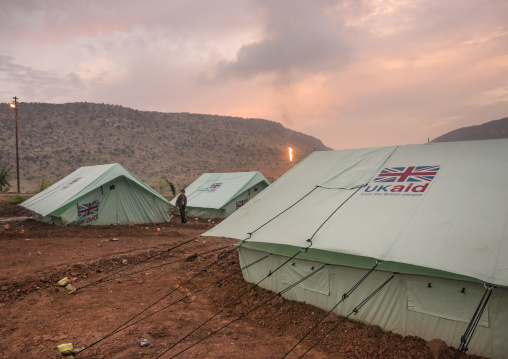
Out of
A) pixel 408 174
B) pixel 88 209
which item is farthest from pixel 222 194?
pixel 408 174

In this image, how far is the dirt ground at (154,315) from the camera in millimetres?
4453

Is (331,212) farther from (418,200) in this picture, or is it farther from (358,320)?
(358,320)

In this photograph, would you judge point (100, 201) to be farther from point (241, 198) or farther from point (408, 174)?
point (408, 174)

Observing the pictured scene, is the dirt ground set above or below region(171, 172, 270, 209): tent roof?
below

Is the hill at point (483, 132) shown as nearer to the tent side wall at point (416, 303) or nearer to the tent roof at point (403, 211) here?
the tent roof at point (403, 211)

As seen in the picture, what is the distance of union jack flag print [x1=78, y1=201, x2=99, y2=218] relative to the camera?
44.7 feet

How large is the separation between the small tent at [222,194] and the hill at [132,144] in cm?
2287

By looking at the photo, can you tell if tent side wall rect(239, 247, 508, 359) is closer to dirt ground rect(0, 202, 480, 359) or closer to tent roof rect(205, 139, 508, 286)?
dirt ground rect(0, 202, 480, 359)

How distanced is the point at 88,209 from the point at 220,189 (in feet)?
23.7

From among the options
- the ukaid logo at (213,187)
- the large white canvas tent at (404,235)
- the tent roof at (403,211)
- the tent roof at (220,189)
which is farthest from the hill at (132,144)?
the large white canvas tent at (404,235)

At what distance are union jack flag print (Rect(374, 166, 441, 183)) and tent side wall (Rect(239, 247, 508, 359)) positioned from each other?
178cm

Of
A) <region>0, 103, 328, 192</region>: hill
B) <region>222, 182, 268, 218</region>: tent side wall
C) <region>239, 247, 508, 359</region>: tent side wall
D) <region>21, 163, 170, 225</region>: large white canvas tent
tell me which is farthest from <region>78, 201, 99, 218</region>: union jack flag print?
<region>0, 103, 328, 192</region>: hill

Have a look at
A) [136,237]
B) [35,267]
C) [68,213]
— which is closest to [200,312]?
[35,267]

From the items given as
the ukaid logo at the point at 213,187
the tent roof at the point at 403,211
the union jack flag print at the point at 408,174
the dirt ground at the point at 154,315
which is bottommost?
the dirt ground at the point at 154,315
